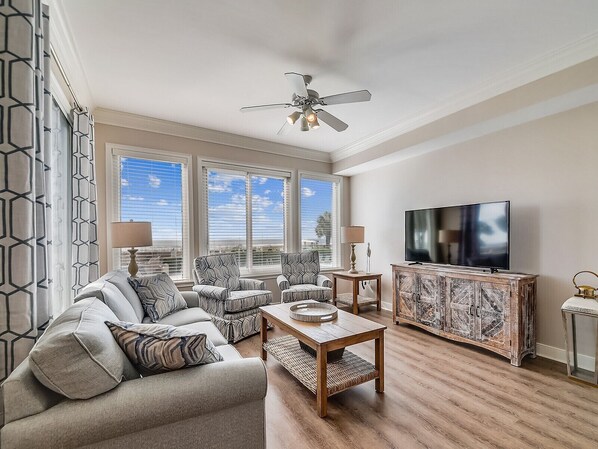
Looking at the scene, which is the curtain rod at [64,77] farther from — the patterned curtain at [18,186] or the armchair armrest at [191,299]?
the armchair armrest at [191,299]

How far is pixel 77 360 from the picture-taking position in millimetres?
1016

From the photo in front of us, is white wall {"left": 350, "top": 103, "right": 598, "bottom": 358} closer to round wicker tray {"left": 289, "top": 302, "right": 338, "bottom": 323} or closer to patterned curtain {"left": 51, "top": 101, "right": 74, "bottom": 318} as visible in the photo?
round wicker tray {"left": 289, "top": 302, "right": 338, "bottom": 323}

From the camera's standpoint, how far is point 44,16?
1.50m

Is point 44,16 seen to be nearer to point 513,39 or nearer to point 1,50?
point 1,50

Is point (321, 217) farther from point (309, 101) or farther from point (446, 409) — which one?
point (446, 409)

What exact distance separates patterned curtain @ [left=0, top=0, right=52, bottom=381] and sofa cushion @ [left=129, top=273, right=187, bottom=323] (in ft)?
4.30

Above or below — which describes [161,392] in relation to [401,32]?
below

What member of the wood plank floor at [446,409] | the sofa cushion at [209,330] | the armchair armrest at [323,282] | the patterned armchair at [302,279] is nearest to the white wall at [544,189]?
the wood plank floor at [446,409]

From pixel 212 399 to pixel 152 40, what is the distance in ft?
8.29

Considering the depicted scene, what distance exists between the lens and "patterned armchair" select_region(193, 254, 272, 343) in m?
3.21

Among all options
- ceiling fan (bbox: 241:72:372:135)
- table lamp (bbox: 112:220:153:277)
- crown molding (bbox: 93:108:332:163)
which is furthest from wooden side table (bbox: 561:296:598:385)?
table lamp (bbox: 112:220:153:277)

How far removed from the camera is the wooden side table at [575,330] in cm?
228

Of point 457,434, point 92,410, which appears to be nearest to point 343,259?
point 457,434

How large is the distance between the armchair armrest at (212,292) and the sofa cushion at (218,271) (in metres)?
0.19
